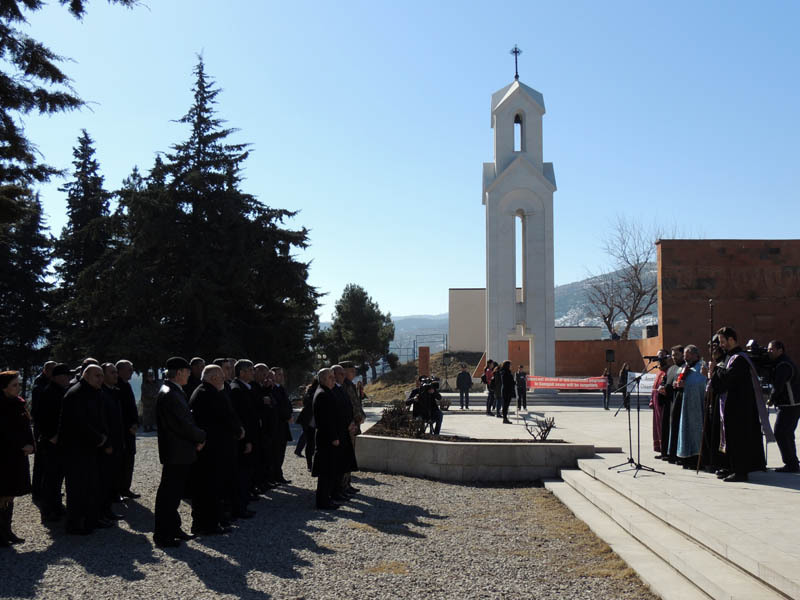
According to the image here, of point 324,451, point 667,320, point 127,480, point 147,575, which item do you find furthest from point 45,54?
point 667,320

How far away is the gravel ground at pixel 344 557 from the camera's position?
5914 millimetres

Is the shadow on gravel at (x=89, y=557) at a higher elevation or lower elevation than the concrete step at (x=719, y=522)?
lower

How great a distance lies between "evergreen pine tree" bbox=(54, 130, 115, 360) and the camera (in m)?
28.0

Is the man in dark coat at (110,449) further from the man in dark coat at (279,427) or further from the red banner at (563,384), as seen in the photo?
the red banner at (563,384)

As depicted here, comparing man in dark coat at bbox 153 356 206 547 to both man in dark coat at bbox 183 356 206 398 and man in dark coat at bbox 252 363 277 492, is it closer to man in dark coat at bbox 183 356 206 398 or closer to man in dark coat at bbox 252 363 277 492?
man in dark coat at bbox 183 356 206 398

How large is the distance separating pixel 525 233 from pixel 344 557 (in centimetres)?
2838

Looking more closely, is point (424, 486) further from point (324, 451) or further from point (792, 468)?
point (792, 468)

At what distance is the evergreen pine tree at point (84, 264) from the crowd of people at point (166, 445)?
62.0ft

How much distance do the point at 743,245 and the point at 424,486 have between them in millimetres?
25216

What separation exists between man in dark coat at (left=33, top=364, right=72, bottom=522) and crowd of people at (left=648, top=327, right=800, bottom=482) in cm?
801

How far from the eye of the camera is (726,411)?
29.3 feet

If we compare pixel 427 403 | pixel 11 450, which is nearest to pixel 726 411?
pixel 427 403

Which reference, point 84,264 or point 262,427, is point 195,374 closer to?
point 262,427

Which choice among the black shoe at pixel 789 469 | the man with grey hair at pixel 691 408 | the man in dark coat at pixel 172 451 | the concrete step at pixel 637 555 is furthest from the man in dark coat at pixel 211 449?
the black shoe at pixel 789 469
